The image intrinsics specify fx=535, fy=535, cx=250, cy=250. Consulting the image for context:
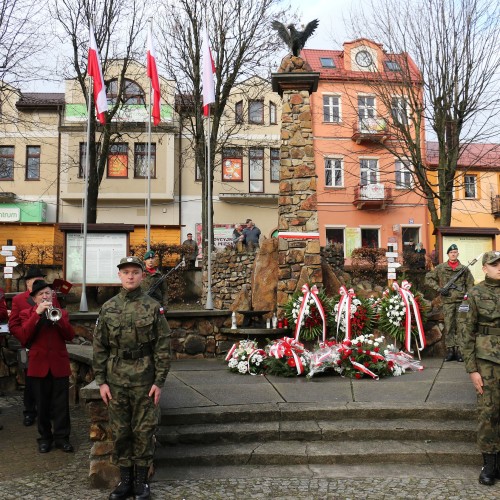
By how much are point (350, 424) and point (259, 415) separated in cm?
96

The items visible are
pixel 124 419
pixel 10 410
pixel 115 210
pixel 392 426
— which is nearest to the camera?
pixel 124 419

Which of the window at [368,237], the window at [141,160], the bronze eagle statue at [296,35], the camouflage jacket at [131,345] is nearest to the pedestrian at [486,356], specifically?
the camouflage jacket at [131,345]

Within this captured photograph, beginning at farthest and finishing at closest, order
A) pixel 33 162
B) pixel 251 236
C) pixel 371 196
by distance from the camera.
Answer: pixel 371 196
pixel 33 162
pixel 251 236

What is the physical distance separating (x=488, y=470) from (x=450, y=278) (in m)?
4.80

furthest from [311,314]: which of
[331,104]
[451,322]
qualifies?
[331,104]

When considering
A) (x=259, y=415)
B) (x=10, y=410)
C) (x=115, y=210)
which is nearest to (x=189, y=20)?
(x=115, y=210)

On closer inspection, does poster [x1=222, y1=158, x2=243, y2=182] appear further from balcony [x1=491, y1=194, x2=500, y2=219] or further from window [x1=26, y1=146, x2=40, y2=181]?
balcony [x1=491, y1=194, x2=500, y2=219]

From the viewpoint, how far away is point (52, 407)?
5.77 m

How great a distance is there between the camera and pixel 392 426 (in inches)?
217

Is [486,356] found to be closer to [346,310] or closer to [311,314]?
[346,310]

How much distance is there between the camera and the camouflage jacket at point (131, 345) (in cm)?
444

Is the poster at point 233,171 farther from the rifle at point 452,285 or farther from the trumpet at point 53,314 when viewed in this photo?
the trumpet at point 53,314

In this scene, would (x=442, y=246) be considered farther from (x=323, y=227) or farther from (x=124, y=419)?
(x=323, y=227)

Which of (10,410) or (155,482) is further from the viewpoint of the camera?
(10,410)
